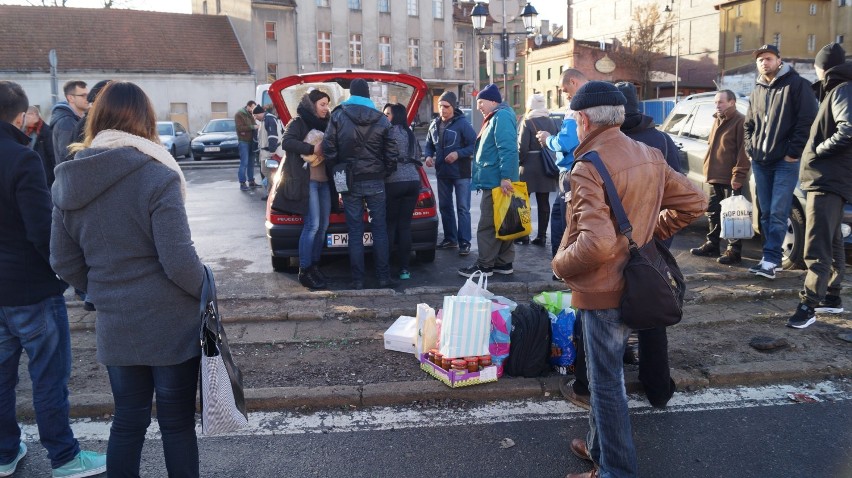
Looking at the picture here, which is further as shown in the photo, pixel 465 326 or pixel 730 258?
pixel 730 258

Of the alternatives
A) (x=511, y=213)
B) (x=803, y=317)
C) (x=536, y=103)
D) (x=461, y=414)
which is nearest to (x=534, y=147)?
(x=536, y=103)

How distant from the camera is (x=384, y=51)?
46406 mm

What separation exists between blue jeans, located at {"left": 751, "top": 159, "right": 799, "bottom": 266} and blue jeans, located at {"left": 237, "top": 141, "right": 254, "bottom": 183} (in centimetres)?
1088

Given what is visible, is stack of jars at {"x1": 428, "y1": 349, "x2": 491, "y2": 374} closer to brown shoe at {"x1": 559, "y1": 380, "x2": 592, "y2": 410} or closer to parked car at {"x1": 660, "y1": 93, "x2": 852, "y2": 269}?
brown shoe at {"x1": 559, "y1": 380, "x2": 592, "y2": 410}

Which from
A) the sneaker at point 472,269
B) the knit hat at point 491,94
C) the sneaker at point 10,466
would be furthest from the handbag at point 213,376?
the knit hat at point 491,94

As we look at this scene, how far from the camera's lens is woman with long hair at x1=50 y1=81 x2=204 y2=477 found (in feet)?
8.80

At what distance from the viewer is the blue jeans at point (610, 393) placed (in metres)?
3.11

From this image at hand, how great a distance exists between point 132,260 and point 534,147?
615 centimetres

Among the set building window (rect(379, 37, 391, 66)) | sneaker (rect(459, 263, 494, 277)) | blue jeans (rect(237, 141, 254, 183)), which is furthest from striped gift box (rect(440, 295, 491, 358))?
building window (rect(379, 37, 391, 66))

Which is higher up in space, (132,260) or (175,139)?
(175,139)

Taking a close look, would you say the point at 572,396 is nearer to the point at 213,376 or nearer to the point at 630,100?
the point at 630,100

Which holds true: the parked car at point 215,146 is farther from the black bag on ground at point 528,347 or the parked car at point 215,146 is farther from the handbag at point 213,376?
the handbag at point 213,376

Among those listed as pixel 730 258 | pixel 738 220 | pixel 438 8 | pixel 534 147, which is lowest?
pixel 730 258

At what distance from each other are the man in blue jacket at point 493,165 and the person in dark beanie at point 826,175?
8.20ft
